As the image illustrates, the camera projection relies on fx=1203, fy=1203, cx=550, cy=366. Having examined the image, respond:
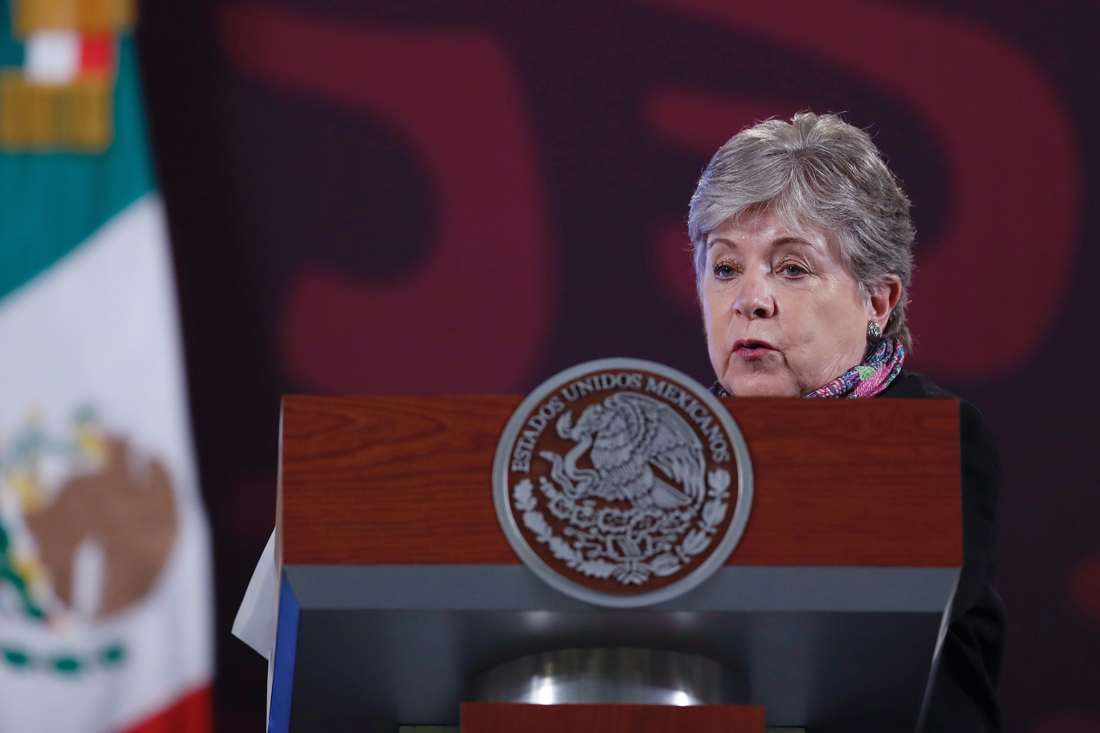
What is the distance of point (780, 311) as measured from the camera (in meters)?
1.64

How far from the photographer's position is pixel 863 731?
98 cm

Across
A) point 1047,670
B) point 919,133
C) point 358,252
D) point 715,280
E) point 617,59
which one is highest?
point 617,59

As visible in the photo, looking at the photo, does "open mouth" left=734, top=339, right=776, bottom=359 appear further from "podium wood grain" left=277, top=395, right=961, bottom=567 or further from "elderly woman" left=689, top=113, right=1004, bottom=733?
"podium wood grain" left=277, top=395, right=961, bottom=567

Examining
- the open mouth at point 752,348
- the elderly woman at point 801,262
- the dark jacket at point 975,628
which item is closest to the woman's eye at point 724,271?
the elderly woman at point 801,262

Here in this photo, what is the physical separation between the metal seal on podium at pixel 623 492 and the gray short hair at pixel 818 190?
87 cm

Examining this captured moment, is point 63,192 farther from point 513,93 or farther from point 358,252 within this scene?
point 513,93

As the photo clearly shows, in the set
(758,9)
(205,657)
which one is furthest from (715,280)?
(205,657)

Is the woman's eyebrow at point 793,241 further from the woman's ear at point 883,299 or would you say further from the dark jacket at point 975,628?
the dark jacket at point 975,628

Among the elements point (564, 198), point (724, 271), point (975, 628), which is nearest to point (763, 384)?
point (724, 271)

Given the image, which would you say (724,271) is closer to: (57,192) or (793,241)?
(793,241)

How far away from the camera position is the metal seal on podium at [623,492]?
0.83 meters

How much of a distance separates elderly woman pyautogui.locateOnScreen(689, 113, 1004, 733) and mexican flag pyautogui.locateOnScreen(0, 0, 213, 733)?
4.98 ft

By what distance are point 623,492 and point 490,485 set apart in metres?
0.09

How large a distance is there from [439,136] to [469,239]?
26cm
